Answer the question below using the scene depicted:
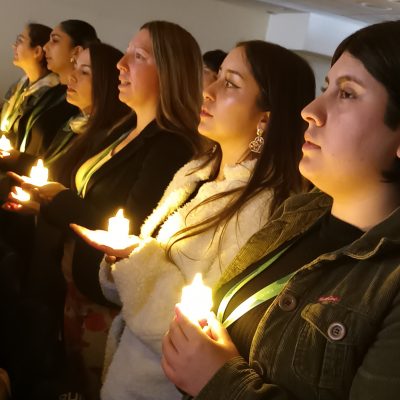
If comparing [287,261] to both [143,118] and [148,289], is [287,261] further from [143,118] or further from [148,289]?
[143,118]

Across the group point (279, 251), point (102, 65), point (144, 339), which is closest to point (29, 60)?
point (102, 65)

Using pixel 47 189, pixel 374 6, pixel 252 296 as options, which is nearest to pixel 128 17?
pixel 374 6

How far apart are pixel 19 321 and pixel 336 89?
106 cm

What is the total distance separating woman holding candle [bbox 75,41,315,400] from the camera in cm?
137

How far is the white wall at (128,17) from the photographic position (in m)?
5.75

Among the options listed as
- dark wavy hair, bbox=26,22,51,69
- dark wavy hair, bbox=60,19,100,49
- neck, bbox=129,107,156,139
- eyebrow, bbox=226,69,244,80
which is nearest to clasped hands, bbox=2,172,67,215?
neck, bbox=129,107,156,139

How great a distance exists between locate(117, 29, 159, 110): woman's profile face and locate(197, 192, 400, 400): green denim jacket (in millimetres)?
1310

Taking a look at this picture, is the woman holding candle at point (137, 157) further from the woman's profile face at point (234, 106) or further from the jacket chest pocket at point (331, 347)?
the jacket chest pocket at point (331, 347)

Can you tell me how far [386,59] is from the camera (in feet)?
2.99

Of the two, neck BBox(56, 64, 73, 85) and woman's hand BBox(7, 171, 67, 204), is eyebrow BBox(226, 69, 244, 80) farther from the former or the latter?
neck BBox(56, 64, 73, 85)

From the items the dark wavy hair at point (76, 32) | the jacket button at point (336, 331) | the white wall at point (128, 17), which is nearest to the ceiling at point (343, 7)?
the white wall at point (128, 17)

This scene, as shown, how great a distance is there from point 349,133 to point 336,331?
1.06ft

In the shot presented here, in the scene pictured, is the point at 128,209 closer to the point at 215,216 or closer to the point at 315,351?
the point at 215,216

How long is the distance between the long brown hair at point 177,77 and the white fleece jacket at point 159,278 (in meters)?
0.58
